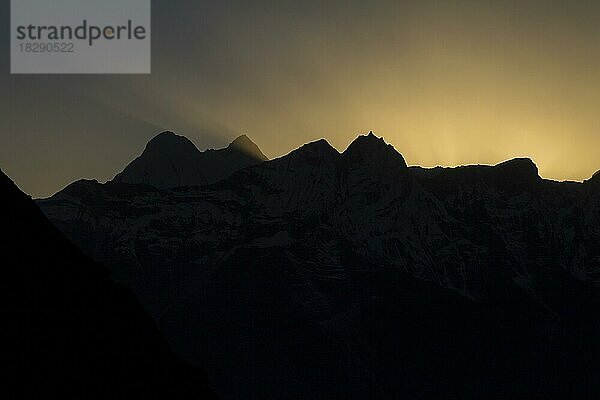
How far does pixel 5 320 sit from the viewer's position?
43.7 metres

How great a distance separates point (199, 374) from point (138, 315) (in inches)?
204

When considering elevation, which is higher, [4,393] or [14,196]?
[14,196]

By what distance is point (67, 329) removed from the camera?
46.4 metres

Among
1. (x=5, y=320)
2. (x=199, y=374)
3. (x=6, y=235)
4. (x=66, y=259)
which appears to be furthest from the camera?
(x=199, y=374)

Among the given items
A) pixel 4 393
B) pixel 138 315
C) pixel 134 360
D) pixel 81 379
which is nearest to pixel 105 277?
pixel 138 315

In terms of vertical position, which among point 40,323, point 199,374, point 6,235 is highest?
point 6,235

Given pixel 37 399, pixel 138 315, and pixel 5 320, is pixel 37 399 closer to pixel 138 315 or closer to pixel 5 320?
pixel 5 320

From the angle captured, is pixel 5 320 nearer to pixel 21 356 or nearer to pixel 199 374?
pixel 21 356

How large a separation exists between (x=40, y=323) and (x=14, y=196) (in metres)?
8.86

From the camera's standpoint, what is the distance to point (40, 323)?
148ft

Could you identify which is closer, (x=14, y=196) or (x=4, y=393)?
(x=4, y=393)

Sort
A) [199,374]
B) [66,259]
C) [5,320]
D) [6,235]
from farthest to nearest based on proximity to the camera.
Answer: [199,374], [66,259], [6,235], [5,320]

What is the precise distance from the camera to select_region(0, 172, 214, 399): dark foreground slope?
43438 millimetres

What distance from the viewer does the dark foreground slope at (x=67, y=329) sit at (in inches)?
1710
